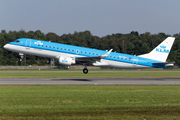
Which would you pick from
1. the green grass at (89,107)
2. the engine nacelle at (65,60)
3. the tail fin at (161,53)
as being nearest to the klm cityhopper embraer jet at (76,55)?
the engine nacelle at (65,60)

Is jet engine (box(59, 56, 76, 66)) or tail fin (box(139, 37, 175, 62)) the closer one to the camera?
jet engine (box(59, 56, 76, 66))

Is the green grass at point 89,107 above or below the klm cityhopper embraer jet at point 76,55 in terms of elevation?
below

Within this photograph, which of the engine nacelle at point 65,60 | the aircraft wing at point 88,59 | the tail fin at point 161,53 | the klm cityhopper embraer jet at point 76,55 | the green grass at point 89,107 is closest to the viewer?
the green grass at point 89,107

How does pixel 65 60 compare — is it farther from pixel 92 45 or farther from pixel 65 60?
pixel 92 45

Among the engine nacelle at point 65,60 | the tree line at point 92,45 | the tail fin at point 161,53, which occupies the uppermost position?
the tree line at point 92,45

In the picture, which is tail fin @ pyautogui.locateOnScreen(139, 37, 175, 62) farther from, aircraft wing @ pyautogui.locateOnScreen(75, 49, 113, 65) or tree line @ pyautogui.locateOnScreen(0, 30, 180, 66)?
tree line @ pyautogui.locateOnScreen(0, 30, 180, 66)

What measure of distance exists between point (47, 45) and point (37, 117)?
2594 cm

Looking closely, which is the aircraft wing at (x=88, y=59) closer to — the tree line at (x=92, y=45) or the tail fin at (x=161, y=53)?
the tail fin at (x=161, y=53)

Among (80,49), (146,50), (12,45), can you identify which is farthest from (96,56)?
(146,50)

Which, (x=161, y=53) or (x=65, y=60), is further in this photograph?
(x=161, y=53)

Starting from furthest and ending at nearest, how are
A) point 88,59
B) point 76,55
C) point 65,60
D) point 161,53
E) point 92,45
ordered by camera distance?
point 92,45 → point 161,53 → point 76,55 → point 88,59 → point 65,60

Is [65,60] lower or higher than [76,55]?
lower

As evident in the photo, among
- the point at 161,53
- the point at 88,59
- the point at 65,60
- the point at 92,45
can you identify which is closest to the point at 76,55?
the point at 88,59

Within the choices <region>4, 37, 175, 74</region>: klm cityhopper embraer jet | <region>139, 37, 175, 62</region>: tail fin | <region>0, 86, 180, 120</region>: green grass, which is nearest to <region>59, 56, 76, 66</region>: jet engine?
<region>4, 37, 175, 74</region>: klm cityhopper embraer jet
